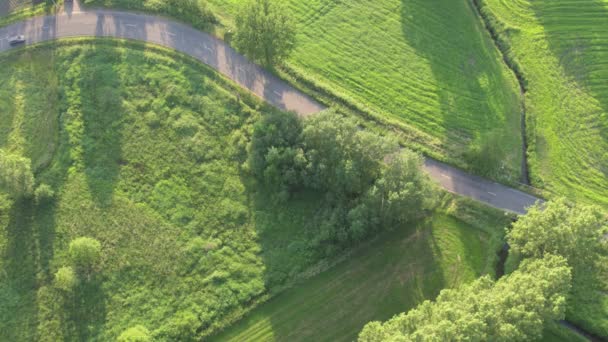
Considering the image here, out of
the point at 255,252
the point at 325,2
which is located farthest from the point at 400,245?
the point at 325,2

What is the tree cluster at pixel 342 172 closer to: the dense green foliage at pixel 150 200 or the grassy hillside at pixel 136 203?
the dense green foliage at pixel 150 200

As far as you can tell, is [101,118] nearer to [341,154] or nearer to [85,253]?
[85,253]

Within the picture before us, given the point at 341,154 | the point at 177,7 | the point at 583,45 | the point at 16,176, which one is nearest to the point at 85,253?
the point at 16,176

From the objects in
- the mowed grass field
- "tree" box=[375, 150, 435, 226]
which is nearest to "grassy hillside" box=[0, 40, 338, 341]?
"tree" box=[375, 150, 435, 226]

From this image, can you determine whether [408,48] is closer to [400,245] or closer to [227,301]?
[400,245]

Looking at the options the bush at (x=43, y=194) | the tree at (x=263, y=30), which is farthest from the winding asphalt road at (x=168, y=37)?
the bush at (x=43, y=194)

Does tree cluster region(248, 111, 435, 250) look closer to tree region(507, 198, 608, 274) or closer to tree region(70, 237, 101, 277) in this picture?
tree region(507, 198, 608, 274)
